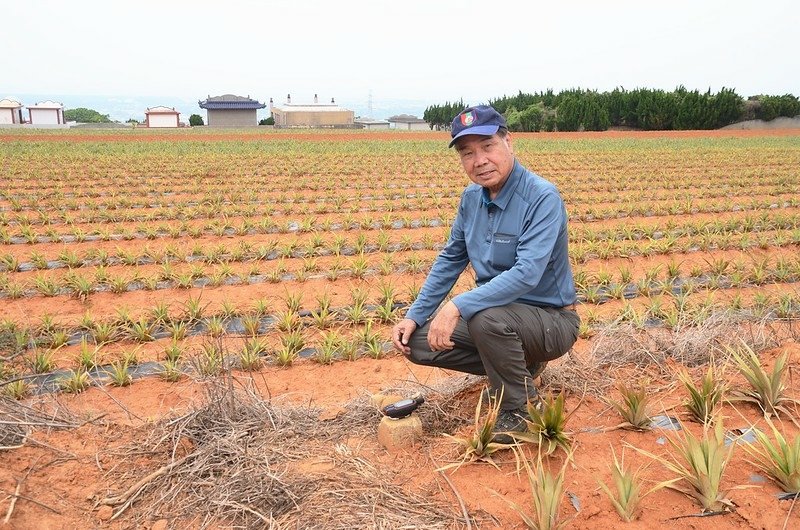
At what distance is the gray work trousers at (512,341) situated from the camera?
2.63 m

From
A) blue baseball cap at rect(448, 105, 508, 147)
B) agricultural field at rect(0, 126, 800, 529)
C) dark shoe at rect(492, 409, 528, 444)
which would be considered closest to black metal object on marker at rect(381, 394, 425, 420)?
agricultural field at rect(0, 126, 800, 529)

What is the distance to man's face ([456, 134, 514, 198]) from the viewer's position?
2754mm

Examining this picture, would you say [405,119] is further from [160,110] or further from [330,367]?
[330,367]

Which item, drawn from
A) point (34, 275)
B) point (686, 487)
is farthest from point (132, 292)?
point (686, 487)

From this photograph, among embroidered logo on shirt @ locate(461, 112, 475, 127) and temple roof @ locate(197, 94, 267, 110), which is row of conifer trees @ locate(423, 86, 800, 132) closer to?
temple roof @ locate(197, 94, 267, 110)

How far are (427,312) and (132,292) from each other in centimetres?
388

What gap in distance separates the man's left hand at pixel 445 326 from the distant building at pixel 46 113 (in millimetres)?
62637

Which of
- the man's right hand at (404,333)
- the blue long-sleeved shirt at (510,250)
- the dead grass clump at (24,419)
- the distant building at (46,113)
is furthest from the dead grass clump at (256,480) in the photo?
the distant building at (46,113)

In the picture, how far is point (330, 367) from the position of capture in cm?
428

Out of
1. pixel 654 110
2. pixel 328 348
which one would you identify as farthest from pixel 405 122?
pixel 328 348

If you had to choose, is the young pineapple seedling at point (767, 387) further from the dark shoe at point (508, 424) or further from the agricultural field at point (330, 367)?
the dark shoe at point (508, 424)

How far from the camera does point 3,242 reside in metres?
7.77

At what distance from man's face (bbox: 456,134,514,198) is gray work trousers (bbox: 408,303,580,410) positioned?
58cm

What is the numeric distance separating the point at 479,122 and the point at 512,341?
950mm
